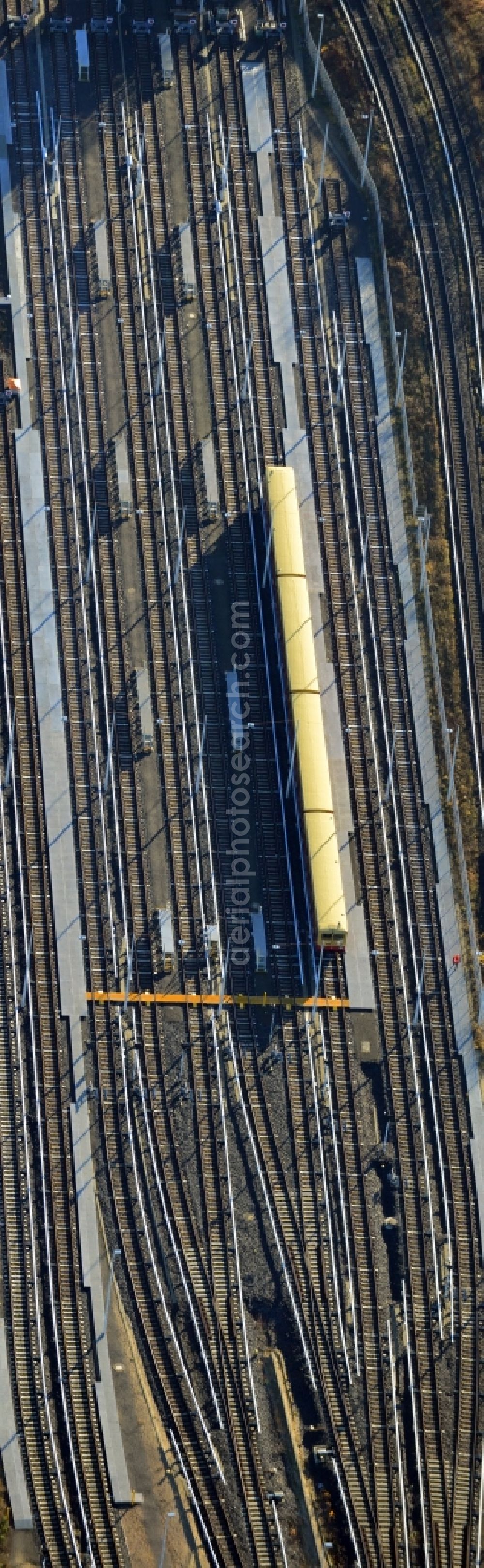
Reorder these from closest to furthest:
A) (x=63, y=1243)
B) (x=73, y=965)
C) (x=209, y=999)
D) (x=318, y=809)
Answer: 1. (x=63, y=1243)
2. (x=73, y=965)
3. (x=209, y=999)
4. (x=318, y=809)

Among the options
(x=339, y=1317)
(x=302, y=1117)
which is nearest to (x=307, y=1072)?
(x=302, y=1117)

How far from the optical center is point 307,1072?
193 meters

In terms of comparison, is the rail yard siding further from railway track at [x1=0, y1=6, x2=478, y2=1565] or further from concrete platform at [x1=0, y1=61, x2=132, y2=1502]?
concrete platform at [x1=0, y1=61, x2=132, y2=1502]

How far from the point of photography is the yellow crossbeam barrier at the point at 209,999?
19188 centimetres

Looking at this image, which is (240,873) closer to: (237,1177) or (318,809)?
(318,809)

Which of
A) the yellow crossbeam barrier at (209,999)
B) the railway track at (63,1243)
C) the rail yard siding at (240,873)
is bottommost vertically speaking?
the railway track at (63,1243)

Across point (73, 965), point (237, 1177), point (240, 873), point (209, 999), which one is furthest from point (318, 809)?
point (237, 1177)

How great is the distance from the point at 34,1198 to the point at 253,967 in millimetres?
22321

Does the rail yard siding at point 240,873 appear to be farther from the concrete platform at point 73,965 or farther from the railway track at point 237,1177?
the concrete platform at point 73,965

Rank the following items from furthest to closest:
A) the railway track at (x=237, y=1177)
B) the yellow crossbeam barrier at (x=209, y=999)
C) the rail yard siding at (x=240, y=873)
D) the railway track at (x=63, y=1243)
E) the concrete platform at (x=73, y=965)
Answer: the rail yard siding at (x=240, y=873) < the yellow crossbeam barrier at (x=209, y=999) < the railway track at (x=237, y=1177) < the concrete platform at (x=73, y=965) < the railway track at (x=63, y=1243)

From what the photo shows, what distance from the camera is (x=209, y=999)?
193 meters

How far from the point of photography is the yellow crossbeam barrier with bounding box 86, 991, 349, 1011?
630ft

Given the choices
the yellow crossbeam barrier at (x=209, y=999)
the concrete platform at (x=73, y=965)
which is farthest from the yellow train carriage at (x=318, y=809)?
the concrete platform at (x=73, y=965)

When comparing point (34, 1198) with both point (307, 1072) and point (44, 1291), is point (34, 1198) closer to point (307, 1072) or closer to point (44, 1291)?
point (44, 1291)
